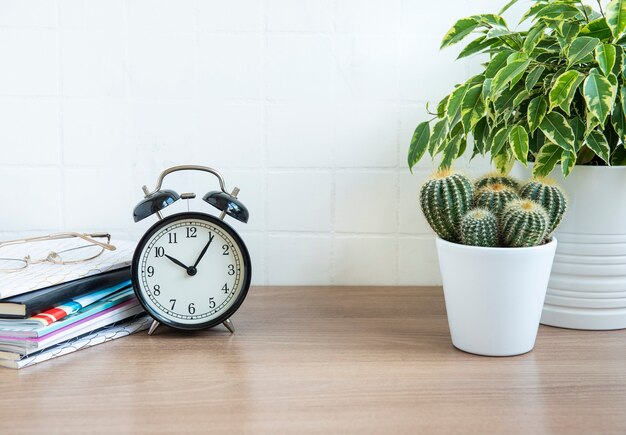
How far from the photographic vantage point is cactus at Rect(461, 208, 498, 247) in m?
1.06

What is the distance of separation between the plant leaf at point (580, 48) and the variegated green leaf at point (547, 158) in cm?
16

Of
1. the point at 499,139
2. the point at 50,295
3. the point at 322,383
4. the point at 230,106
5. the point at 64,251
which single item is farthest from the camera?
the point at 230,106

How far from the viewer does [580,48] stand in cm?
107

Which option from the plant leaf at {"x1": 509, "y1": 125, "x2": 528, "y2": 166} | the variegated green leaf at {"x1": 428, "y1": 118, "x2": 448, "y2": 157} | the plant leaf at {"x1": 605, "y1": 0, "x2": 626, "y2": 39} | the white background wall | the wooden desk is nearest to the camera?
the wooden desk

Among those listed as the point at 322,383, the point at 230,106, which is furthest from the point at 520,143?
the point at 230,106

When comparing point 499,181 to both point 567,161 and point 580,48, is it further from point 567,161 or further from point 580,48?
point 580,48

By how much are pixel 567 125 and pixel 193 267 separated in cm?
62

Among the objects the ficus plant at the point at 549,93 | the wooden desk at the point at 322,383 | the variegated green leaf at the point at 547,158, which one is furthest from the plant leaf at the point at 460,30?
the wooden desk at the point at 322,383

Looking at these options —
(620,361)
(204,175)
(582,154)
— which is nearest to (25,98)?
(204,175)

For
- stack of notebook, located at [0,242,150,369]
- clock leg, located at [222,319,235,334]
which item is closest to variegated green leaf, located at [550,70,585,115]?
clock leg, located at [222,319,235,334]

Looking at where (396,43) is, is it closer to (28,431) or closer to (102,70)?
(102,70)

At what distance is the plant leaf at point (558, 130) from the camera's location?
3.67ft

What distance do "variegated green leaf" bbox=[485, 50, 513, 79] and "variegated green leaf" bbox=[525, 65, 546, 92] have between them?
0.15ft

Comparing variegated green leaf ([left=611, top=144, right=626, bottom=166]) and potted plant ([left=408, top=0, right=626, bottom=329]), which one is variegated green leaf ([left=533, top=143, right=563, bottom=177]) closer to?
potted plant ([left=408, top=0, right=626, bottom=329])
